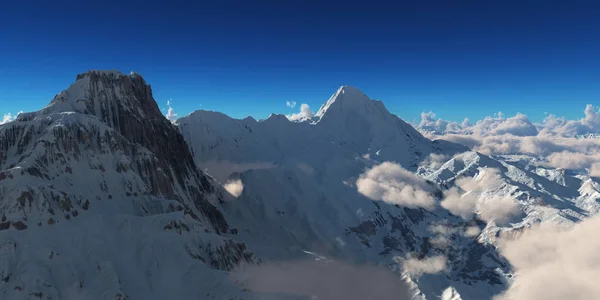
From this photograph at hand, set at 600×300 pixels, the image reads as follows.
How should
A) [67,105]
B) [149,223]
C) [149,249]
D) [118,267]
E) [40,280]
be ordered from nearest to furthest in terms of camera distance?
[40,280] < [118,267] < [149,249] < [149,223] < [67,105]

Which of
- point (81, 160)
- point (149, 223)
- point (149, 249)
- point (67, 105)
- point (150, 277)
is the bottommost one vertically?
point (150, 277)

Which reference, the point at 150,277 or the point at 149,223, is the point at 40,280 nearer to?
the point at 150,277

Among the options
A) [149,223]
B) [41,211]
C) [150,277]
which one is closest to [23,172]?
[41,211]

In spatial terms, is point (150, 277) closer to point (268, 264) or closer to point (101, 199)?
point (101, 199)

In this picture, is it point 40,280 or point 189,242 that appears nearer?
point 40,280

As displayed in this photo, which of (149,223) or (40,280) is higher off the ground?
(149,223)

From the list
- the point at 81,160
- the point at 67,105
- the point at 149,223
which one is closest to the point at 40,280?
the point at 149,223

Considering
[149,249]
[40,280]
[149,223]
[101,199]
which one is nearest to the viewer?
[40,280]
